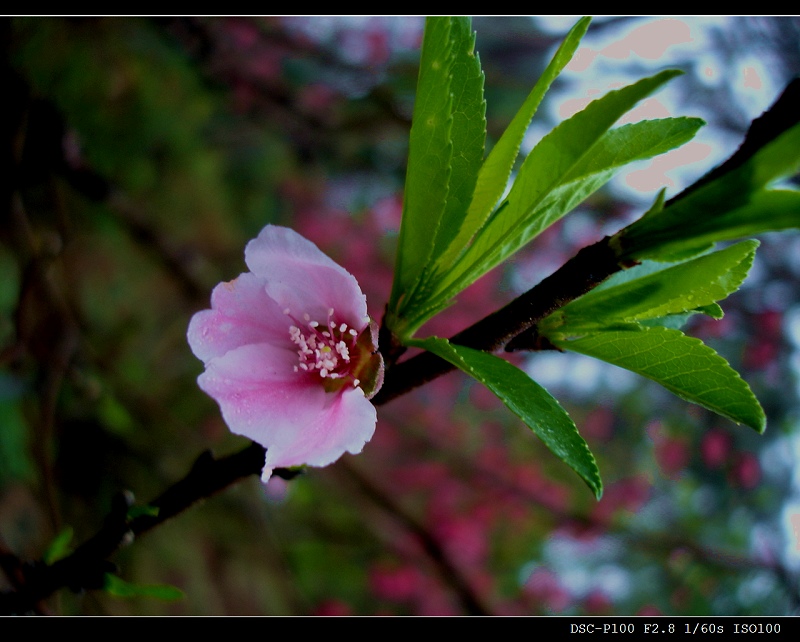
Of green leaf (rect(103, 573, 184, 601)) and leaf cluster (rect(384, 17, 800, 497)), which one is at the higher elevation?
leaf cluster (rect(384, 17, 800, 497))

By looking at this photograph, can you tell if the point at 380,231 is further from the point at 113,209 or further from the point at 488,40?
the point at 113,209

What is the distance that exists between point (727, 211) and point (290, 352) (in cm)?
47

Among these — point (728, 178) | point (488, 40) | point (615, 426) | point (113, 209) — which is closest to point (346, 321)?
point (728, 178)

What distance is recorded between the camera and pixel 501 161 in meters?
0.65

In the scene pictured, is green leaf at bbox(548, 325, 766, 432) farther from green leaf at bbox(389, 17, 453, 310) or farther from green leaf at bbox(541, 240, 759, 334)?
green leaf at bbox(389, 17, 453, 310)

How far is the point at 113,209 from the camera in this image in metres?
1.98

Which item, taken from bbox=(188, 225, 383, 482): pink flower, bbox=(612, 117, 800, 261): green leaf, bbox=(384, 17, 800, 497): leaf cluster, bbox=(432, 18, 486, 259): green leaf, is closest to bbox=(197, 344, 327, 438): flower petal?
bbox=(188, 225, 383, 482): pink flower

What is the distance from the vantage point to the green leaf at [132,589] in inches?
28.6

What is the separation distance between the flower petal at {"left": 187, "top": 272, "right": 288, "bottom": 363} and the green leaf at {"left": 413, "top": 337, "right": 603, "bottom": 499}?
0.20 meters

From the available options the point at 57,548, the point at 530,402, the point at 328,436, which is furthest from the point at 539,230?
the point at 57,548

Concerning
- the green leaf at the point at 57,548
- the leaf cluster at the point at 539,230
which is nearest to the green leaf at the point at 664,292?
the leaf cluster at the point at 539,230

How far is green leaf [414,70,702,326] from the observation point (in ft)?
1.83

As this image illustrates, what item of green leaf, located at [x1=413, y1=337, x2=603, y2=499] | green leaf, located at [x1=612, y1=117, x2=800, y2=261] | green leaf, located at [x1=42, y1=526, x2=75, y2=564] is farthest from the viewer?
green leaf, located at [x1=42, y1=526, x2=75, y2=564]

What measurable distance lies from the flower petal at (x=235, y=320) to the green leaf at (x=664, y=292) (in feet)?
1.03
